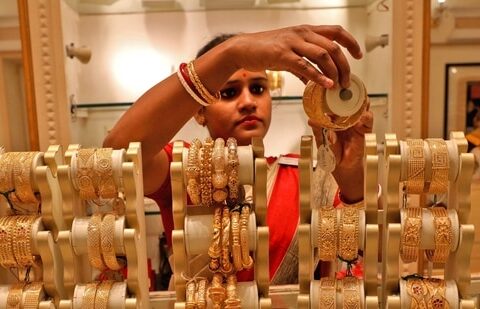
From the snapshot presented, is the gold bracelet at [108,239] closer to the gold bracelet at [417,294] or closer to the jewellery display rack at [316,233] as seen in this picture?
the jewellery display rack at [316,233]

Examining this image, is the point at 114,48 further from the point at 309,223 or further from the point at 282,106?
the point at 309,223

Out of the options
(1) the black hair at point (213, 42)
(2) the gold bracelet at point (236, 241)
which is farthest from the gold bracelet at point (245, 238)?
(1) the black hair at point (213, 42)

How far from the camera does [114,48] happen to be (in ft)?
2.73

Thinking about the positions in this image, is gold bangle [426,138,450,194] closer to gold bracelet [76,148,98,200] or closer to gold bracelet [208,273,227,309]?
gold bracelet [208,273,227,309]

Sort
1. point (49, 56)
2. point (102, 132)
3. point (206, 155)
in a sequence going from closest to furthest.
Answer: point (206, 155) < point (49, 56) < point (102, 132)

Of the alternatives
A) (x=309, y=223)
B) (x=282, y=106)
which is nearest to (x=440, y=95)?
(x=282, y=106)

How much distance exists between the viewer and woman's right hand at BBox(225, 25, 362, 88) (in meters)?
0.49

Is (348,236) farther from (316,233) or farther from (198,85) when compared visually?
(198,85)

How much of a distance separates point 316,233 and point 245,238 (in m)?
0.08

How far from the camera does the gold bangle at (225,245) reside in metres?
0.49

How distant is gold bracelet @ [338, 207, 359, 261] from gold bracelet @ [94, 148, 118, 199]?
235 millimetres

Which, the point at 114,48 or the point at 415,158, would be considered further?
the point at 114,48

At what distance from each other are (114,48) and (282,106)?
0.29 metres

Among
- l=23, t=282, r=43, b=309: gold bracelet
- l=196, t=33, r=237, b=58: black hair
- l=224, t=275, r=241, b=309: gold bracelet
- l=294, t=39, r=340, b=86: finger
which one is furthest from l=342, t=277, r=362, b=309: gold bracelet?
l=196, t=33, r=237, b=58: black hair
